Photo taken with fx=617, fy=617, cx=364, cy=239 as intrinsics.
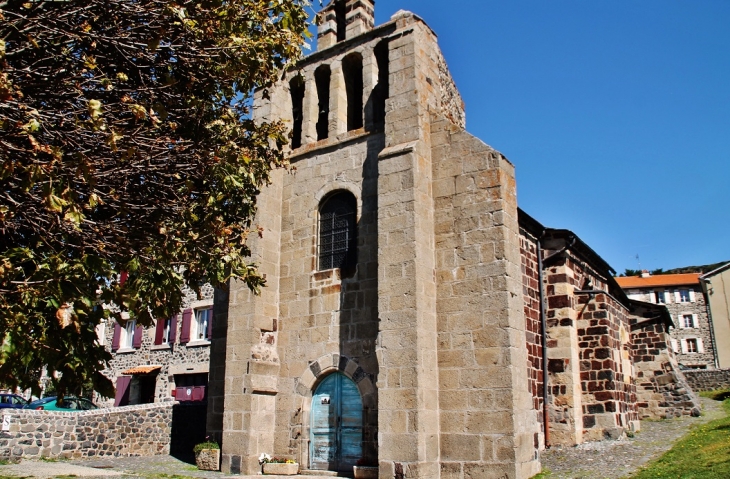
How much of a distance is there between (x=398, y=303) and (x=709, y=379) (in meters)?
25.7

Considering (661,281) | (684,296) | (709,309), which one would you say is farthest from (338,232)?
(661,281)

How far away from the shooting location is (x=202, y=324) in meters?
26.1

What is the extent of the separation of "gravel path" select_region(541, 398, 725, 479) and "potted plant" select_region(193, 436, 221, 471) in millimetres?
6402

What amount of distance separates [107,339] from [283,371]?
20.2m

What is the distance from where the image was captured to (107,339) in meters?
29.9

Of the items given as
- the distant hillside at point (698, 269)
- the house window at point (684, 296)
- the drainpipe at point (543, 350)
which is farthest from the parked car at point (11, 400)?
the distant hillside at point (698, 269)

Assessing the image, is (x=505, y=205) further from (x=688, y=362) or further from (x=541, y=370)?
(x=688, y=362)

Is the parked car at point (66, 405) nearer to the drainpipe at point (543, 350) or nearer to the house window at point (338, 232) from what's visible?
the house window at point (338, 232)

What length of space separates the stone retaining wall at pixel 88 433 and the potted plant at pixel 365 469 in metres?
7.24

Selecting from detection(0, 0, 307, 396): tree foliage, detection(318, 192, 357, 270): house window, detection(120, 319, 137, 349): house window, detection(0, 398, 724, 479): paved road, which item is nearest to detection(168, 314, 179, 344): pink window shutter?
detection(120, 319, 137, 349): house window

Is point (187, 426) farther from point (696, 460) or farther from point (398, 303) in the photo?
point (696, 460)

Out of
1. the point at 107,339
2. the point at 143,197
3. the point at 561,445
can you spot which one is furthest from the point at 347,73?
the point at 107,339

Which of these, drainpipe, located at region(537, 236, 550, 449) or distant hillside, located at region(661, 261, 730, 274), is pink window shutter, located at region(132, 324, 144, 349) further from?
distant hillside, located at region(661, 261, 730, 274)

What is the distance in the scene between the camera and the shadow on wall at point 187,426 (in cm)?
1623
